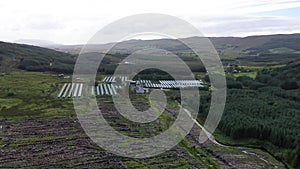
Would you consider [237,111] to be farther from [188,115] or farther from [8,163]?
[8,163]

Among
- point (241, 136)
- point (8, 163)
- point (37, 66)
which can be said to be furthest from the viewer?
point (37, 66)

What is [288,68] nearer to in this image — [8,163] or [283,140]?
[283,140]

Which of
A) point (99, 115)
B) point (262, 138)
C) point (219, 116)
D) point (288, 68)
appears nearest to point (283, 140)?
point (262, 138)

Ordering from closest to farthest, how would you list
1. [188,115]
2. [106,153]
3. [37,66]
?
[106,153] < [188,115] < [37,66]

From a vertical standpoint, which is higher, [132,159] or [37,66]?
[37,66]

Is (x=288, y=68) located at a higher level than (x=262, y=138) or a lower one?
higher

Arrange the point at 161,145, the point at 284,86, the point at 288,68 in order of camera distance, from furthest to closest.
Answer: the point at 288,68, the point at 284,86, the point at 161,145

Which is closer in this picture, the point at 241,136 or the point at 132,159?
the point at 132,159

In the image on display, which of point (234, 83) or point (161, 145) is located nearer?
point (161, 145)

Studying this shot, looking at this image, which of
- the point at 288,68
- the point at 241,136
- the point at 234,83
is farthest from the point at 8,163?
the point at 288,68
